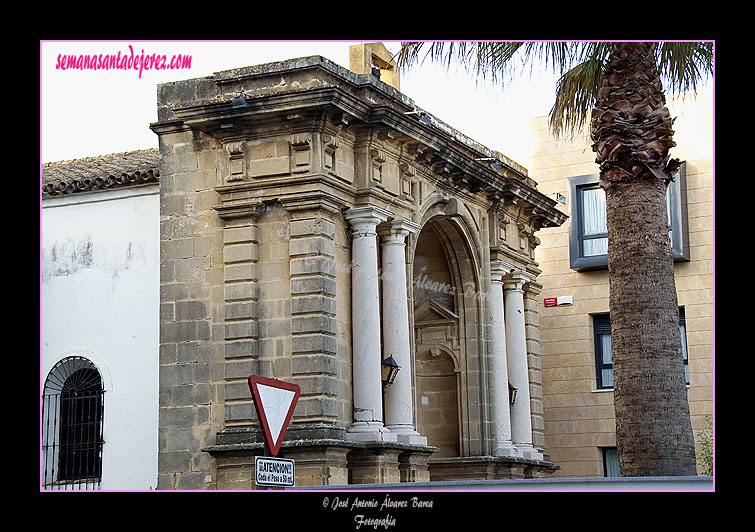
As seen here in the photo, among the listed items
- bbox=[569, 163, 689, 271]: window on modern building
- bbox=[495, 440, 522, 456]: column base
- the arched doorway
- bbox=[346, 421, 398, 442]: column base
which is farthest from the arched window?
bbox=[569, 163, 689, 271]: window on modern building

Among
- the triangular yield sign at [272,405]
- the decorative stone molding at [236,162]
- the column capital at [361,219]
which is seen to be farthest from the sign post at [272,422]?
the decorative stone molding at [236,162]

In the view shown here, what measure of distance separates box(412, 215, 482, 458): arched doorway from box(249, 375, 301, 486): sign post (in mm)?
11630

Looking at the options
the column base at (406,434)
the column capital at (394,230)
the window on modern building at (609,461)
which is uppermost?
the column capital at (394,230)

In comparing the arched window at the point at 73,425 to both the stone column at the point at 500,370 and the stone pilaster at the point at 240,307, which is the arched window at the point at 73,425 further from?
the stone column at the point at 500,370

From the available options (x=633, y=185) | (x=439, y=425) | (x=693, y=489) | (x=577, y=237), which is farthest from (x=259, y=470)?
(x=577, y=237)

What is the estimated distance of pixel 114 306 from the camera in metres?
20.3

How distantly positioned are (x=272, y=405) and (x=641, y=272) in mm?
4905

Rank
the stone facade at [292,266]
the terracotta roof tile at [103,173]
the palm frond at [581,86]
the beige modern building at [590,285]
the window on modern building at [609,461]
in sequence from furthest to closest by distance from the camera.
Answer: the window on modern building at [609,461]
the beige modern building at [590,285]
the terracotta roof tile at [103,173]
the stone facade at [292,266]
the palm frond at [581,86]

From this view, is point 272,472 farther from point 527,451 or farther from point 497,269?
point 527,451

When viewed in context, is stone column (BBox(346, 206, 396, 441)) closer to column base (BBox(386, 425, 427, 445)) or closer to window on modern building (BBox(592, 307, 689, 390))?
column base (BBox(386, 425, 427, 445))

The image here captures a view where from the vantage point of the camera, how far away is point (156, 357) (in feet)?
64.0

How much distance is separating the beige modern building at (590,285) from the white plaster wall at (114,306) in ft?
37.5

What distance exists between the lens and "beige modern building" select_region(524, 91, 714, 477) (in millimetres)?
27391

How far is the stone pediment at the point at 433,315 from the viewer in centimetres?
2316
